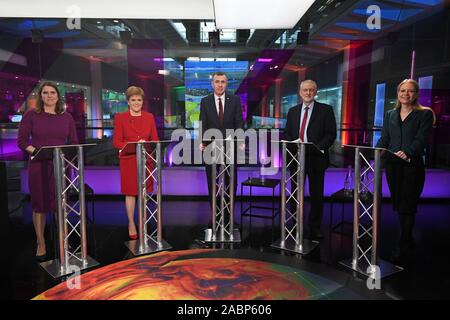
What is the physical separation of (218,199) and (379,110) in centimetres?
461

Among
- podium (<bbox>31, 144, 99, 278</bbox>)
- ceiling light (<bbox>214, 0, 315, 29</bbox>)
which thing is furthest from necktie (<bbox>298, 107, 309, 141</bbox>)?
podium (<bbox>31, 144, 99, 278</bbox>)

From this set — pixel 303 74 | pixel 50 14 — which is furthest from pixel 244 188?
pixel 50 14

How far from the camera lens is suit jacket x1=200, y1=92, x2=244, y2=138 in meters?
3.74

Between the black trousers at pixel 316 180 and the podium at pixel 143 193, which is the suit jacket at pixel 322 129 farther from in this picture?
the podium at pixel 143 193

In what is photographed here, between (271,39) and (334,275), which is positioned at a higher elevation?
(271,39)

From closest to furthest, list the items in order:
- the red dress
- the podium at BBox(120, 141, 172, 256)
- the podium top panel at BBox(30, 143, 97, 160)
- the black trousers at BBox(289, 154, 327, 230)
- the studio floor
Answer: the studio floor → the podium top panel at BBox(30, 143, 97, 160) → the podium at BBox(120, 141, 172, 256) → the red dress → the black trousers at BBox(289, 154, 327, 230)

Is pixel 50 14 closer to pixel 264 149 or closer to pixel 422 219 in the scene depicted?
pixel 264 149

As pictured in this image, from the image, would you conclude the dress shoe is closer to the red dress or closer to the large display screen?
the red dress

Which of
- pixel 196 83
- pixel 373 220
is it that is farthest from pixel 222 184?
pixel 196 83

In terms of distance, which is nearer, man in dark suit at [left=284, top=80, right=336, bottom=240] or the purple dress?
the purple dress

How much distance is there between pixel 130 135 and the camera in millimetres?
3299

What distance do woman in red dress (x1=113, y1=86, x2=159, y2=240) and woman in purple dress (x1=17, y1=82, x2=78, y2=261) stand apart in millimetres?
468

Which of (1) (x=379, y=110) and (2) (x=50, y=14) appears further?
(1) (x=379, y=110)
